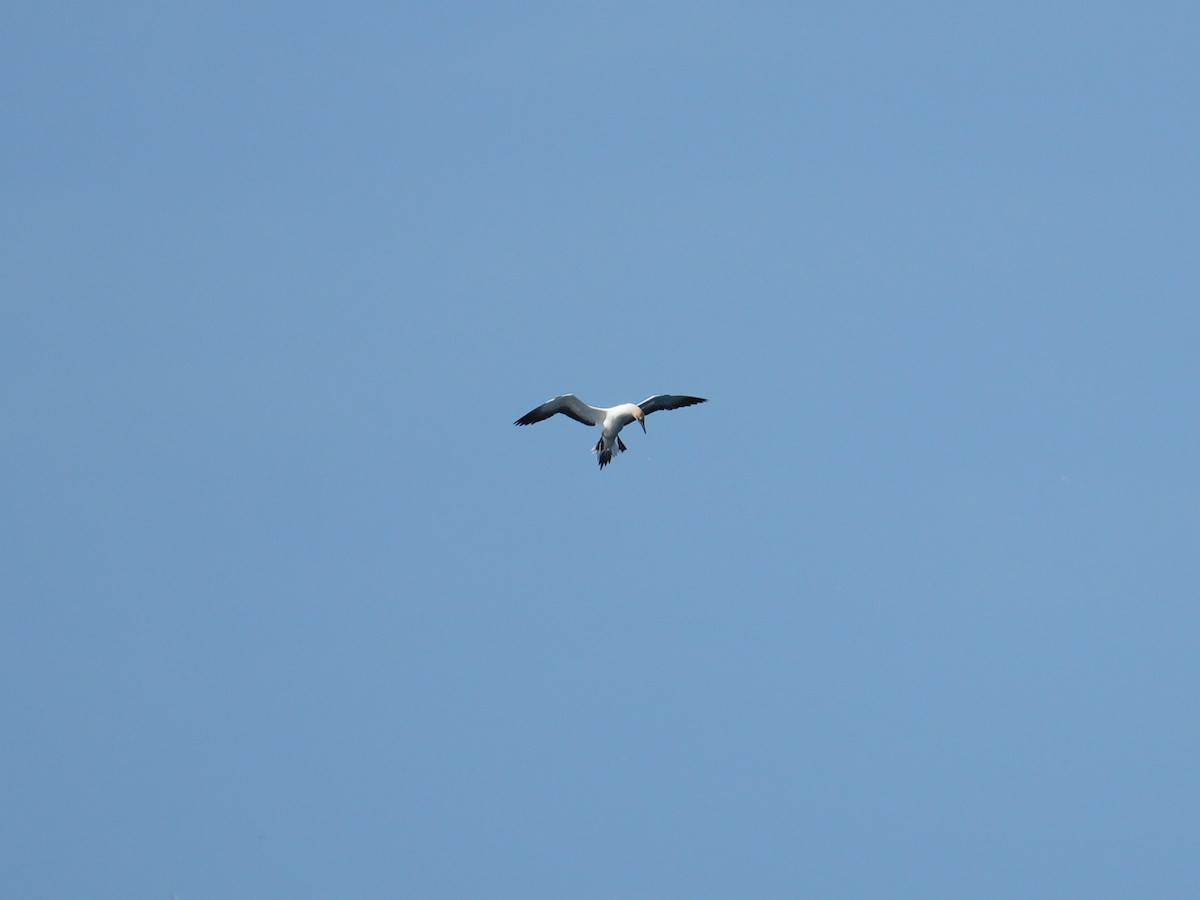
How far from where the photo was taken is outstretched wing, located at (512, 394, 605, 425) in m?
55.2

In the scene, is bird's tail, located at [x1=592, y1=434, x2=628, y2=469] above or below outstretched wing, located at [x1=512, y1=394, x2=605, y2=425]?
below

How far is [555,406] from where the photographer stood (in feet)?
182

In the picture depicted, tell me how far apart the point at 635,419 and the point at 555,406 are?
2.40 m

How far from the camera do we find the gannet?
5459 cm

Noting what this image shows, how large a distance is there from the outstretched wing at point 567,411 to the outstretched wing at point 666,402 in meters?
1.73

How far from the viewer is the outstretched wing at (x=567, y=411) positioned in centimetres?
5519

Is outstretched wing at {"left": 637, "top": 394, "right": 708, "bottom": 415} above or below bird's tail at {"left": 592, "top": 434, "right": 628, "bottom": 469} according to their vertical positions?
above

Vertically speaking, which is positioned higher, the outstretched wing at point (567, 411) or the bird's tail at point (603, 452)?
the outstretched wing at point (567, 411)

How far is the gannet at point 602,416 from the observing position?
54594 mm

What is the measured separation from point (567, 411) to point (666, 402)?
3218 millimetres

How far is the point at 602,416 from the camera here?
55.4 metres

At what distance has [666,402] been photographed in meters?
57.0

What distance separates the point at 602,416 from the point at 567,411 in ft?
3.67

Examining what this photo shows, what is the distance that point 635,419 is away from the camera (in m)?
55.3
